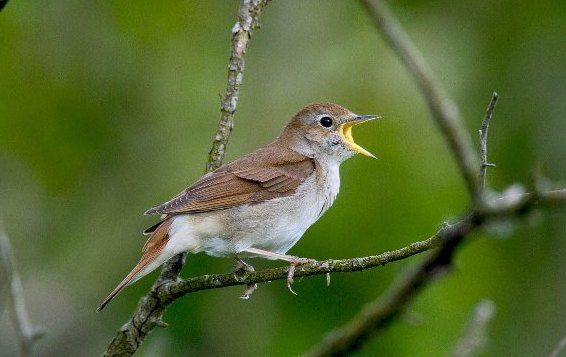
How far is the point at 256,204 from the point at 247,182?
6.2 inches

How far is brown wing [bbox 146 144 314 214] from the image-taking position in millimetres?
5621

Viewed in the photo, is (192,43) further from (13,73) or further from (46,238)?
(46,238)

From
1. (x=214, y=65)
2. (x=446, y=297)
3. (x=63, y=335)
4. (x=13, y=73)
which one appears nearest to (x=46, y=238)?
(x=63, y=335)

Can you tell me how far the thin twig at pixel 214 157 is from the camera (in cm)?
469

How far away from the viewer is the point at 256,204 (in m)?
5.87

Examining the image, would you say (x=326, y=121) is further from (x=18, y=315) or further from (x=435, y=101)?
(x=435, y=101)

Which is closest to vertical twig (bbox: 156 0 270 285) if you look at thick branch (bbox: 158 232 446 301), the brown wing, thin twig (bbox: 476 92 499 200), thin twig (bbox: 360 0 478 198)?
the brown wing

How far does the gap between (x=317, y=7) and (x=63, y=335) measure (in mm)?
3397

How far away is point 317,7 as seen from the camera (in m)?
8.45

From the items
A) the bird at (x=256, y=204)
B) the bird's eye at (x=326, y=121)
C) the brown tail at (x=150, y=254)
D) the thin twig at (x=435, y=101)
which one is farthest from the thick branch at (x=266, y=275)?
the bird's eye at (x=326, y=121)

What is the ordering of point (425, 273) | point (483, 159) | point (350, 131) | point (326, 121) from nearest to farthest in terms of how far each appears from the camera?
point (425, 273), point (483, 159), point (326, 121), point (350, 131)

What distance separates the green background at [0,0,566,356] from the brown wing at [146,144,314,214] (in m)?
0.51

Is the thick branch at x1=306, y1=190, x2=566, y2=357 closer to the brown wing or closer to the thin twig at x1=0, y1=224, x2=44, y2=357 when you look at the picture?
the thin twig at x1=0, y1=224, x2=44, y2=357

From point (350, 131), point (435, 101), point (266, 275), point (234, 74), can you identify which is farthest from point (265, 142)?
point (435, 101)
